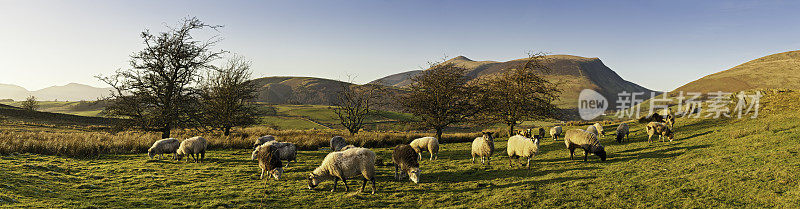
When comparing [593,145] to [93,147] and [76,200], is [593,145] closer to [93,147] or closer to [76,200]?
[76,200]

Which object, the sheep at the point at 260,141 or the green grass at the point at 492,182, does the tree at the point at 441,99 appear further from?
the sheep at the point at 260,141

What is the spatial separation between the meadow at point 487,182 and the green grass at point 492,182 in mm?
32

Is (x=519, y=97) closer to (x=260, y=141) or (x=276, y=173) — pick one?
(x=260, y=141)

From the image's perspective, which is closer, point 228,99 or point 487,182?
point 487,182

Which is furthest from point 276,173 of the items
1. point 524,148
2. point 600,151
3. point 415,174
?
point 600,151

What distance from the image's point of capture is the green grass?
823cm

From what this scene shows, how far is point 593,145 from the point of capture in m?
13.9

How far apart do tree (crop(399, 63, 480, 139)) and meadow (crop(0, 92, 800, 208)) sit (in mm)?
11323

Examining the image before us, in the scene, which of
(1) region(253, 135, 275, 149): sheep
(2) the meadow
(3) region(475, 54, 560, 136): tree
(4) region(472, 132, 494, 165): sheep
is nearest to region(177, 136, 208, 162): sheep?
(2) the meadow

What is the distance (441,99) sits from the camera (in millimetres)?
27203

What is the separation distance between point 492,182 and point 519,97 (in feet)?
57.6

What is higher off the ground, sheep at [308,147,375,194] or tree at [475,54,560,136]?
tree at [475,54,560,136]

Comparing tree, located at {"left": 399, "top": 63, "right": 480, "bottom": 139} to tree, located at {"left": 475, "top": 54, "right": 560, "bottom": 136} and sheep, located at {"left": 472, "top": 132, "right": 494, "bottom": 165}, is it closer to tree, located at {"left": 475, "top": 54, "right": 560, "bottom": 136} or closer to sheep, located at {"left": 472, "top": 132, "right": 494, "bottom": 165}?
tree, located at {"left": 475, "top": 54, "right": 560, "bottom": 136}

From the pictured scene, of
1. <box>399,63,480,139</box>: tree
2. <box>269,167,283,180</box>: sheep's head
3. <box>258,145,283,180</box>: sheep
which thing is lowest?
<box>269,167,283,180</box>: sheep's head
